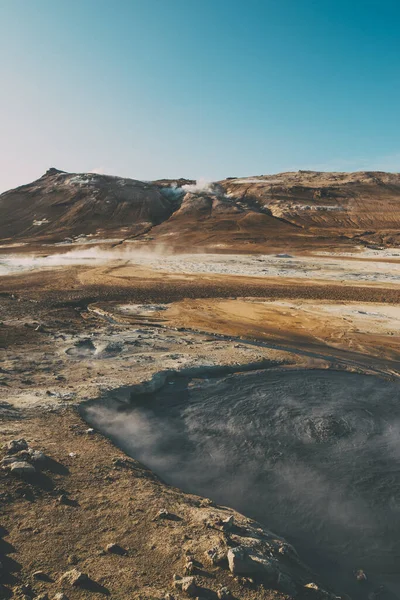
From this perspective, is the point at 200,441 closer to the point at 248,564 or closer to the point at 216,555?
the point at 216,555

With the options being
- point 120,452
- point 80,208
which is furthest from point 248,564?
point 80,208

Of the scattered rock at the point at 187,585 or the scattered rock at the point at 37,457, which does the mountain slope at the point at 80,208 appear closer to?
the scattered rock at the point at 37,457

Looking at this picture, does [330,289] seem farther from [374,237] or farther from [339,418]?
[374,237]

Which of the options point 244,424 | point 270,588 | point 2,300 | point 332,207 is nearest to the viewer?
point 270,588

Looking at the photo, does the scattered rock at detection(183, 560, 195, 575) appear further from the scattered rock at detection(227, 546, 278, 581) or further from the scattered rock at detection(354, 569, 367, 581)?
the scattered rock at detection(354, 569, 367, 581)

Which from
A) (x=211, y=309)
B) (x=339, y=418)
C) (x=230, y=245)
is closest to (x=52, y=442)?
(x=339, y=418)

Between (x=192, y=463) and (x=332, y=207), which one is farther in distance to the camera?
(x=332, y=207)
